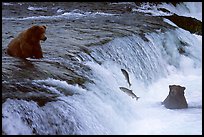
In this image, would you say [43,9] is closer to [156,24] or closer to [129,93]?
[156,24]

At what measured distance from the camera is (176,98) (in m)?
8.12

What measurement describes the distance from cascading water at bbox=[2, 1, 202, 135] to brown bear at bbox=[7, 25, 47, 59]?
336 mm

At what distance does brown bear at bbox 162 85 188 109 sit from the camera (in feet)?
26.4

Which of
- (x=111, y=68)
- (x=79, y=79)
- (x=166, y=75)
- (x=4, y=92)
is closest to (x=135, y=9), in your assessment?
(x=166, y=75)

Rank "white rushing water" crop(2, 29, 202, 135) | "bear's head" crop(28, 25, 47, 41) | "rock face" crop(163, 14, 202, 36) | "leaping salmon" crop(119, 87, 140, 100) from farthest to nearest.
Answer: "rock face" crop(163, 14, 202, 36) < "leaping salmon" crop(119, 87, 140, 100) < "bear's head" crop(28, 25, 47, 41) < "white rushing water" crop(2, 29, 202, 135)

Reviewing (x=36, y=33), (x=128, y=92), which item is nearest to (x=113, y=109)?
(x=128, y=92)

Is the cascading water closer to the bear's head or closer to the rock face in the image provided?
the bear's head

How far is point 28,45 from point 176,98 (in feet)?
9.25

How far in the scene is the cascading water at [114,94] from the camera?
5914mm

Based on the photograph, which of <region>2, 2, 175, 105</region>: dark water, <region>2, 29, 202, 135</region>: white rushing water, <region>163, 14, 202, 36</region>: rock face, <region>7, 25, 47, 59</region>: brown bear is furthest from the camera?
<region>163, 14, 202, 36</region>: rock face

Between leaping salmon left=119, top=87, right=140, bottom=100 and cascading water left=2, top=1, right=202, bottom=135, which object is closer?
cascading water left=2, top=1, right=202, bottom=135

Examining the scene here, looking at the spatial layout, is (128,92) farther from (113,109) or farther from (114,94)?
(113,109)

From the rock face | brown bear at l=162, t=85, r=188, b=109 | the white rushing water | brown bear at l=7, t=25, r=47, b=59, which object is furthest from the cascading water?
the rock face

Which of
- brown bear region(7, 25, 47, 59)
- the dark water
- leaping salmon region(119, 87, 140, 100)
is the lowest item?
leaping salmon region(119, 87, 140, 100)
